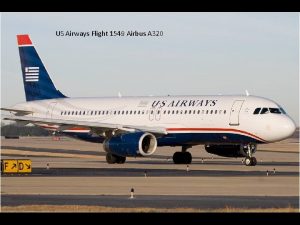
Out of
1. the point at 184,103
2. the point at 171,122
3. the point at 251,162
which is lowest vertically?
the point at 251,162

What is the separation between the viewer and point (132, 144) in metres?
56.0

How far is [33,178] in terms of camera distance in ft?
141

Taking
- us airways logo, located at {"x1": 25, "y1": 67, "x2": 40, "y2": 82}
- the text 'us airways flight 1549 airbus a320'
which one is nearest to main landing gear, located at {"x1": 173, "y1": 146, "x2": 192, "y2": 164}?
the text 'us airways flight 1549 airbus a320'

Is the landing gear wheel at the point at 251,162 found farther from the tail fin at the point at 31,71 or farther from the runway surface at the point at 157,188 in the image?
the tail fin at the point at 31,71

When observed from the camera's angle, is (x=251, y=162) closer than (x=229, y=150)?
Yes

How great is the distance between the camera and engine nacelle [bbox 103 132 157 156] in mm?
55938

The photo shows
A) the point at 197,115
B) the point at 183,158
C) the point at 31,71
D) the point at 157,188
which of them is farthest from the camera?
the point at 31,71

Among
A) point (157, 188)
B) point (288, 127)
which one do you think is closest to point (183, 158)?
point (288, 127)

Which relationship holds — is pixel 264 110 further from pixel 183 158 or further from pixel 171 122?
pixel 183 158

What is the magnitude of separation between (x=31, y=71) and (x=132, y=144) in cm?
1860

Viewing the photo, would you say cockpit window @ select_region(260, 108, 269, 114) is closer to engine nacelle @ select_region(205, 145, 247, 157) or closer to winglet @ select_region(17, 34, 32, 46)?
engine nacelle @ select_region(205, 145, 247, 157)

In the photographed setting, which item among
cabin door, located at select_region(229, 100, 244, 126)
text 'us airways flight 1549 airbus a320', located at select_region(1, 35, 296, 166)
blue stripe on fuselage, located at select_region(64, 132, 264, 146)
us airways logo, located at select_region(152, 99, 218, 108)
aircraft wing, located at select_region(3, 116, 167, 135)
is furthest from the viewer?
aircraft wing, located at select_region(3, 116, 167, 135)

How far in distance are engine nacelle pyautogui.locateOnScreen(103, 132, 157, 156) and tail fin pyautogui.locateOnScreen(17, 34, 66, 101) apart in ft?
47.9
